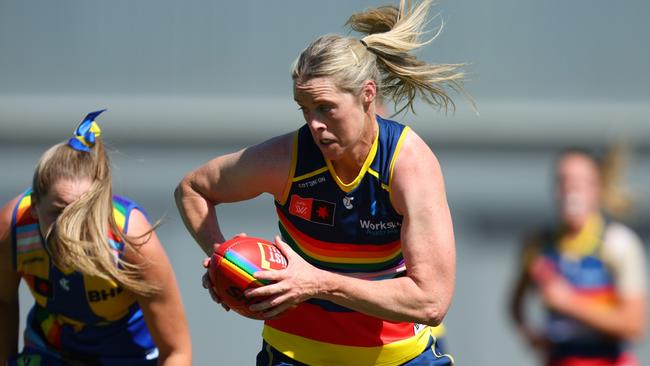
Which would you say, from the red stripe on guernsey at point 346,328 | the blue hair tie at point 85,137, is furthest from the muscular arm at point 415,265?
the blue hair tie at point 85,137

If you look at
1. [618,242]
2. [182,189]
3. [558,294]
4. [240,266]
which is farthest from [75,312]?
[618,242]

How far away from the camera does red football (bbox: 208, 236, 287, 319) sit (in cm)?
327

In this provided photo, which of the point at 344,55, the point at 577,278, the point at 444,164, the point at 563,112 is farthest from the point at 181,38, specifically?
the point at 344,55

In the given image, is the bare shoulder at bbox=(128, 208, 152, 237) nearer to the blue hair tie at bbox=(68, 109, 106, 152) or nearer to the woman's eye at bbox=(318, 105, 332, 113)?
the blue hair tie at bbox=(68, 109, 106, 152)

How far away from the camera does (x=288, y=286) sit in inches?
126

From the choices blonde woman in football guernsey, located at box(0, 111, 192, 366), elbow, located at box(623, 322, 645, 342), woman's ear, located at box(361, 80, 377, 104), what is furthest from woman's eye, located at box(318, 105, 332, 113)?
elbow, located at box(623, 322, 645, 342)

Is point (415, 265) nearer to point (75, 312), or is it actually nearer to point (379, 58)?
point (379, 58)

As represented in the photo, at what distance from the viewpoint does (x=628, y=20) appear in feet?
21.0

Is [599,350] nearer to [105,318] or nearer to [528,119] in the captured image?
[528,119]

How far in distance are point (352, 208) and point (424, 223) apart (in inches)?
10.6

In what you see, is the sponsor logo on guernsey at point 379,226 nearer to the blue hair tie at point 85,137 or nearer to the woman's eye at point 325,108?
the woman's eye at point 325,108

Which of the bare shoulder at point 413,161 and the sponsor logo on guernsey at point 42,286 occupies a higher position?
the bare shoulder at point 413,161

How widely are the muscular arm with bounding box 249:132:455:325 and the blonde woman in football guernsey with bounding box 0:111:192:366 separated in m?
0.82

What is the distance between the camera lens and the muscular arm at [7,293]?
411cm
